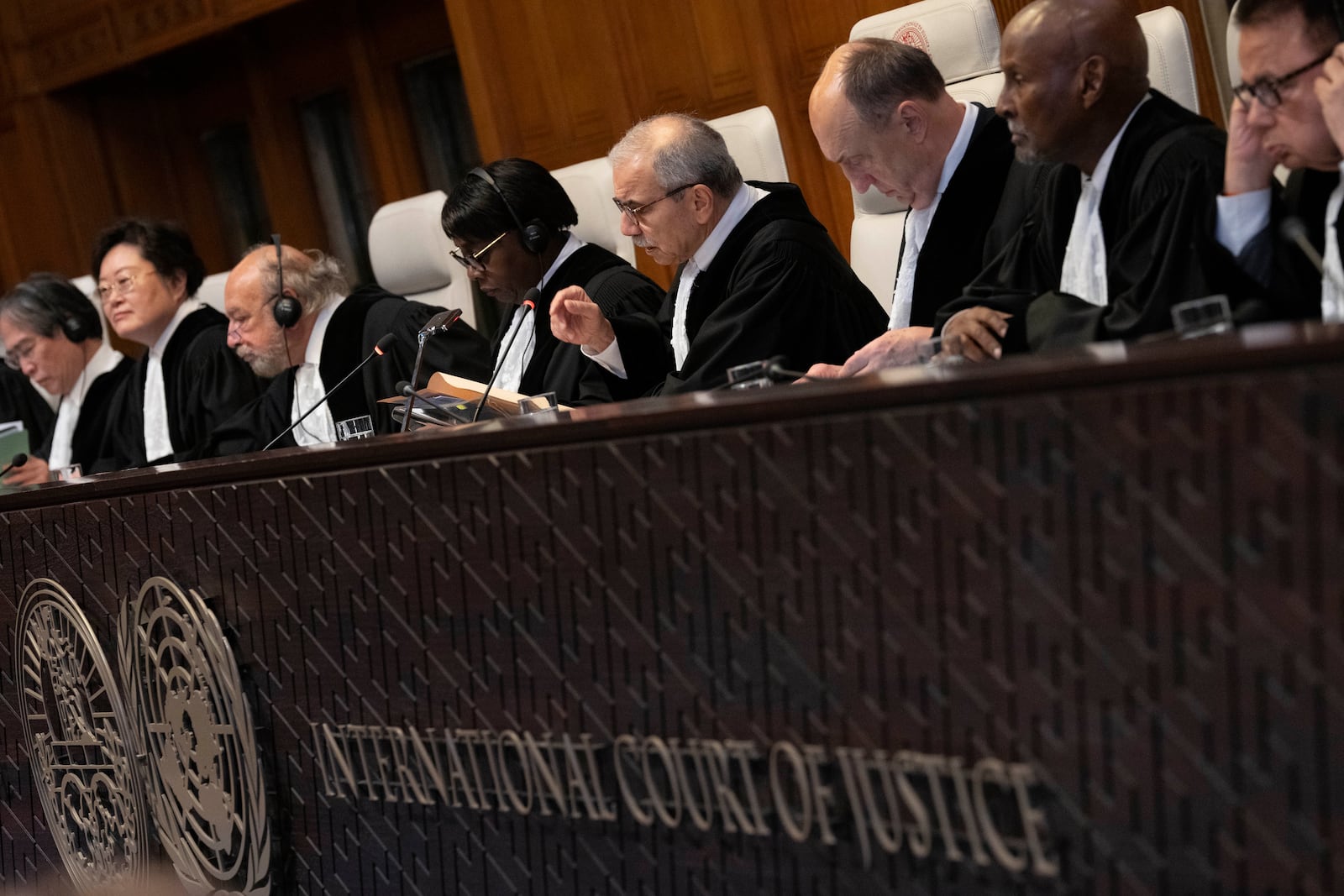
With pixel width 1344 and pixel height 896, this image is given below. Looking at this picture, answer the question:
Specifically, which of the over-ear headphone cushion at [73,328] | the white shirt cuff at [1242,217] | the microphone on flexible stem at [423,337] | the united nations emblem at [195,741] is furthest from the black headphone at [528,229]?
the over-ear headphone cushion at [73,328]

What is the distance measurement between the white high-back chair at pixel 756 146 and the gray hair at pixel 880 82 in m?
1.15

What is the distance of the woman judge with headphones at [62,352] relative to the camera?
560 centimetres

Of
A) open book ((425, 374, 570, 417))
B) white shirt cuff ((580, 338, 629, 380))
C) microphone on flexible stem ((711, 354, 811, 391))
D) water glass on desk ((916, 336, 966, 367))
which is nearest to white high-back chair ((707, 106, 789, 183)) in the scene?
white shirt cuff ((580, 338, 629, 380))

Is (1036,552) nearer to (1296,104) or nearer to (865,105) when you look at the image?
(1296,104)

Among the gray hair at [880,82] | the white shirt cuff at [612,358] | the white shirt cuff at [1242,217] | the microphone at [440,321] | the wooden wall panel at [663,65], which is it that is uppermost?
the wooden wall panel at [663,65]

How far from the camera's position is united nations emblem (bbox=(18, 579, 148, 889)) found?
243cm

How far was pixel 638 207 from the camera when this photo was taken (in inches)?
134

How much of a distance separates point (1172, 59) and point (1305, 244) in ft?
5.51

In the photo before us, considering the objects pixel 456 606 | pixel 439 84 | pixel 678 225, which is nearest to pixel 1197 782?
pixel 456 606

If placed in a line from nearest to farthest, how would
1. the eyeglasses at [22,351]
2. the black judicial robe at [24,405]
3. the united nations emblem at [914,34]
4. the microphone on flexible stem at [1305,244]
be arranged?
the microphone on flexible stem at [1305,244]
the united nations emblem at [914,34]
the eyeglasses at [22,351]
the black judicial robe at [24,405]

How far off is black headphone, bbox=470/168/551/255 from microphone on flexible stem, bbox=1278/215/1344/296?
2.14 meters

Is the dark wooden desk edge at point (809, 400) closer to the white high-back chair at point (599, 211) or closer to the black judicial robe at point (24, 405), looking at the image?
the white high-back chair at point (599, 211)

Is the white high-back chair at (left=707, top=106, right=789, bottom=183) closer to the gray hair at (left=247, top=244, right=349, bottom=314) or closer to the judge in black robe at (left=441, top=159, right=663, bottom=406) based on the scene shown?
the judge in black robe at (left=441, top=159, right=663, bottom=406)

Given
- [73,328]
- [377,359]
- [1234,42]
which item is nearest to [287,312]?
[377,359]
